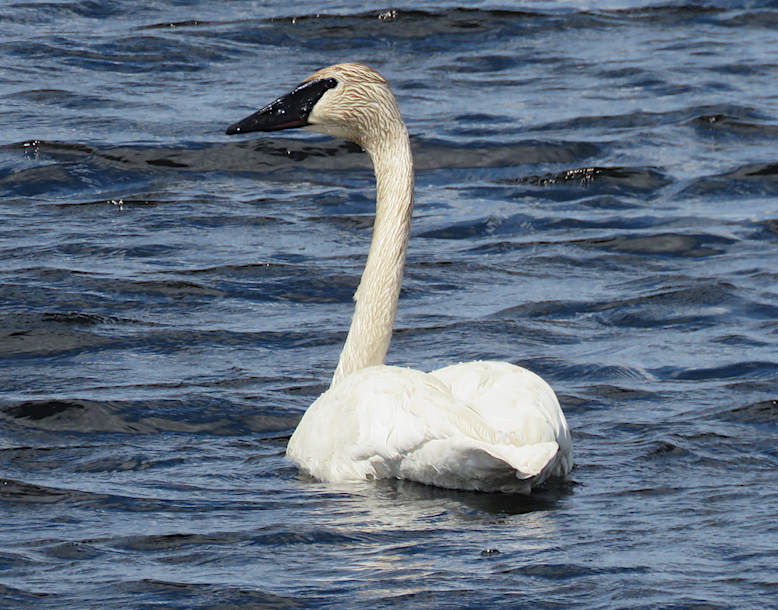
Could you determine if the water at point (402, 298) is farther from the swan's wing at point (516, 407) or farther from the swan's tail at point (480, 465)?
the swan's wing at point (516, 407)

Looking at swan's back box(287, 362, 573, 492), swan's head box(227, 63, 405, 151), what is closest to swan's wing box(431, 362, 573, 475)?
swan's back box(287, 362, 573, 492)

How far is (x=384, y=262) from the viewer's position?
23.4 feet

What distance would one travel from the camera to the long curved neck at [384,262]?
707 centimetres

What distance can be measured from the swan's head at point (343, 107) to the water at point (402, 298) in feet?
4.66

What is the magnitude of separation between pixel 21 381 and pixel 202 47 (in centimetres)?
877

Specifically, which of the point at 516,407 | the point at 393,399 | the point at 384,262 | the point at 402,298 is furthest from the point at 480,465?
the point at 402,298

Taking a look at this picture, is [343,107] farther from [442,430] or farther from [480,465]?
[480,465]

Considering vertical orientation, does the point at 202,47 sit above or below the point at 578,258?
above

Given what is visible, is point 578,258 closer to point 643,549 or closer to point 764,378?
point 764,378

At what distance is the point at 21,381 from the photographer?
7867 millimetres

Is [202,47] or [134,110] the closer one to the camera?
[134,110]

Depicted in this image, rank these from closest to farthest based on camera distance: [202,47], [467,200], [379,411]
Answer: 1. [379,411]
2. [467,200]
3. [202,47]

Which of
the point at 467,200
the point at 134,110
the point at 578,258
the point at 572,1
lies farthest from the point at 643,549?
the point at 572,1

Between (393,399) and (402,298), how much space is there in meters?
3.68
